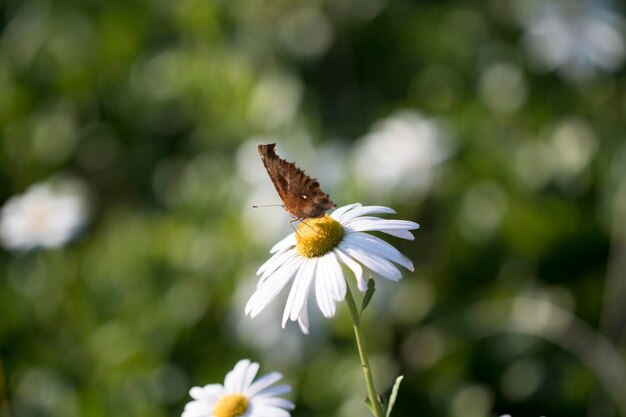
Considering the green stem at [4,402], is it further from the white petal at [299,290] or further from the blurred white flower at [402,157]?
the white petal at [299,290]

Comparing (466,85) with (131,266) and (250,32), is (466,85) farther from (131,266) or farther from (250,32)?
(131,266)

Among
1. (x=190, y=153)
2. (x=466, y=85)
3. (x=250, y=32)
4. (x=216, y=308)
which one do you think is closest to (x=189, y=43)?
(x=250, y=32)

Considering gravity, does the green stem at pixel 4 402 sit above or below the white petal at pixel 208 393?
above

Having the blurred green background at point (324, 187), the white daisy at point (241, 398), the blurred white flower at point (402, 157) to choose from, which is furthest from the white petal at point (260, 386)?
the blurred white flower at point (402, 157)

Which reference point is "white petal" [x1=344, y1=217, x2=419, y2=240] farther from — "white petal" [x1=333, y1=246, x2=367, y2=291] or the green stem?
the green stem

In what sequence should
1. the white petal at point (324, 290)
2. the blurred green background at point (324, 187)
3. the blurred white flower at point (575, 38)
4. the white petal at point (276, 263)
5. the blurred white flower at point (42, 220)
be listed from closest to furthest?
the white petal at point (324, 290) → the white petal at point (276, 263) → the blurred green background at point (324, 187) → the blurred white flower at point (42, 220) → the blurred white flower at point (575, 38)

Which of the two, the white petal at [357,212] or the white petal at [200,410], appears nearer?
the white petal at [200,410]

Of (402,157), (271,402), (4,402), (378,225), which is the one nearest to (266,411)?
(271,402)
